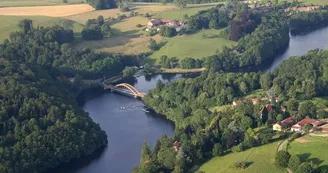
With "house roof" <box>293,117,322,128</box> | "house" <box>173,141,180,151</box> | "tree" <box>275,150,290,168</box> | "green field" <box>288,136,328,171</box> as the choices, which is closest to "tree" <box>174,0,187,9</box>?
"house roof" <box>293,117,322,128</box>

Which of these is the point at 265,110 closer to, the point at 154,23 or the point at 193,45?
the point at 193,45

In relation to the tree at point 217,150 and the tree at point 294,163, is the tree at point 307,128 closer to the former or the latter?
the tree at point 294,163

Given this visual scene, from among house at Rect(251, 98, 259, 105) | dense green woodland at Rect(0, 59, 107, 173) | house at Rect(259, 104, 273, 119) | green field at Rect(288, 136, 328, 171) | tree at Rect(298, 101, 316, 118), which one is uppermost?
tree at Rect(298, 101, 316, 118)

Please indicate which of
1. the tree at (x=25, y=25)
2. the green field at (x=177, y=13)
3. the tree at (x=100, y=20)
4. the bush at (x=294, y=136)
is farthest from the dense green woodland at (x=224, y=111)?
the green field at (x=177, y=13)

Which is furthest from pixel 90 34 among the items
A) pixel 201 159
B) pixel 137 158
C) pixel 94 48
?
pixel 201 159

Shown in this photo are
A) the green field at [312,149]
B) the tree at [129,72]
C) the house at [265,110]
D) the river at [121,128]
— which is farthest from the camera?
the tree at [129,72]

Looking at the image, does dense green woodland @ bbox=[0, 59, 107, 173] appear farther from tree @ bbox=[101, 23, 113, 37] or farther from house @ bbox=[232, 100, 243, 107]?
tree @ bbox=[101, 23, 113, 37]
